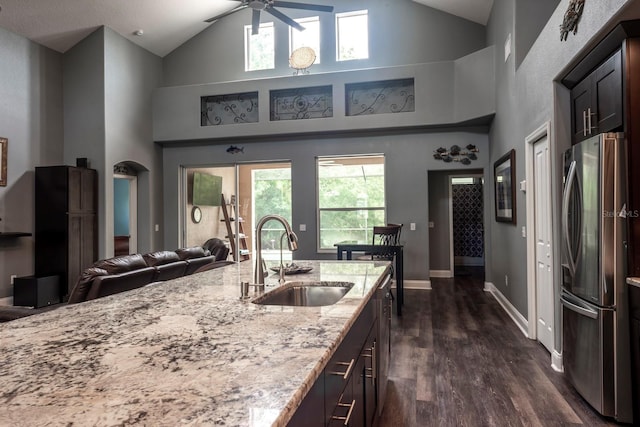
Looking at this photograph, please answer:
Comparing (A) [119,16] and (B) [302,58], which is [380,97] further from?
(A) [119,16]

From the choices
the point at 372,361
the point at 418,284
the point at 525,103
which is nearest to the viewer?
the point at 372,361

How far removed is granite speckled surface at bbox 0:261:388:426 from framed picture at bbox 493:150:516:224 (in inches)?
143

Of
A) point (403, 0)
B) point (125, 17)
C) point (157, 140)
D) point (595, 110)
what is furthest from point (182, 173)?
point (595, 110)

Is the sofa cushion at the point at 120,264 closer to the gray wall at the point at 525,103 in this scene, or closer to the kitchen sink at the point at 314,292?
the kitchen sink at the point at 314,292

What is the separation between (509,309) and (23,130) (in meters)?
7.30

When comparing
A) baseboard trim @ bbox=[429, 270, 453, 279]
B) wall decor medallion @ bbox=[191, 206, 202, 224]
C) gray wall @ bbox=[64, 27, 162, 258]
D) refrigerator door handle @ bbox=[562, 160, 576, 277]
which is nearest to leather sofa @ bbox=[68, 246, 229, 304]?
gray wall @ bbox=[64, 27, 162, 258]

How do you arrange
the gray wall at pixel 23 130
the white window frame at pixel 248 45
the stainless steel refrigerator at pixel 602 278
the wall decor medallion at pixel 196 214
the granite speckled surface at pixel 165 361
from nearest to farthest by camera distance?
the granite speckled surface at pixel 165 361 < the stainless steel refrigerator at pixel 602 278 < the gray wall at pixel 23 130 < the white window frame at pixel 248 45 < the wall decor medallion at pixel 196 214

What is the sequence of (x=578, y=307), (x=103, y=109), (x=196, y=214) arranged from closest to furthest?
1. (x=578, y=307)
2. (x=103, y=109)
3. (x=196, y=214)

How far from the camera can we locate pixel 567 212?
8.98ft

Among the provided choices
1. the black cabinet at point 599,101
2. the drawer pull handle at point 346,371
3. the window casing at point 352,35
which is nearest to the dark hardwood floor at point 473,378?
the drawer pull handle at point 346,371

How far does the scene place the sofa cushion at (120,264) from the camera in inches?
116

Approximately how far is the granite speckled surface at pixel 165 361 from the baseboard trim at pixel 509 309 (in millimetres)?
3139

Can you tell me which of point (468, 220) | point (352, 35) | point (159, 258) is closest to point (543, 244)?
point (159, 258)

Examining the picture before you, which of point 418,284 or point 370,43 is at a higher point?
point 370,43
